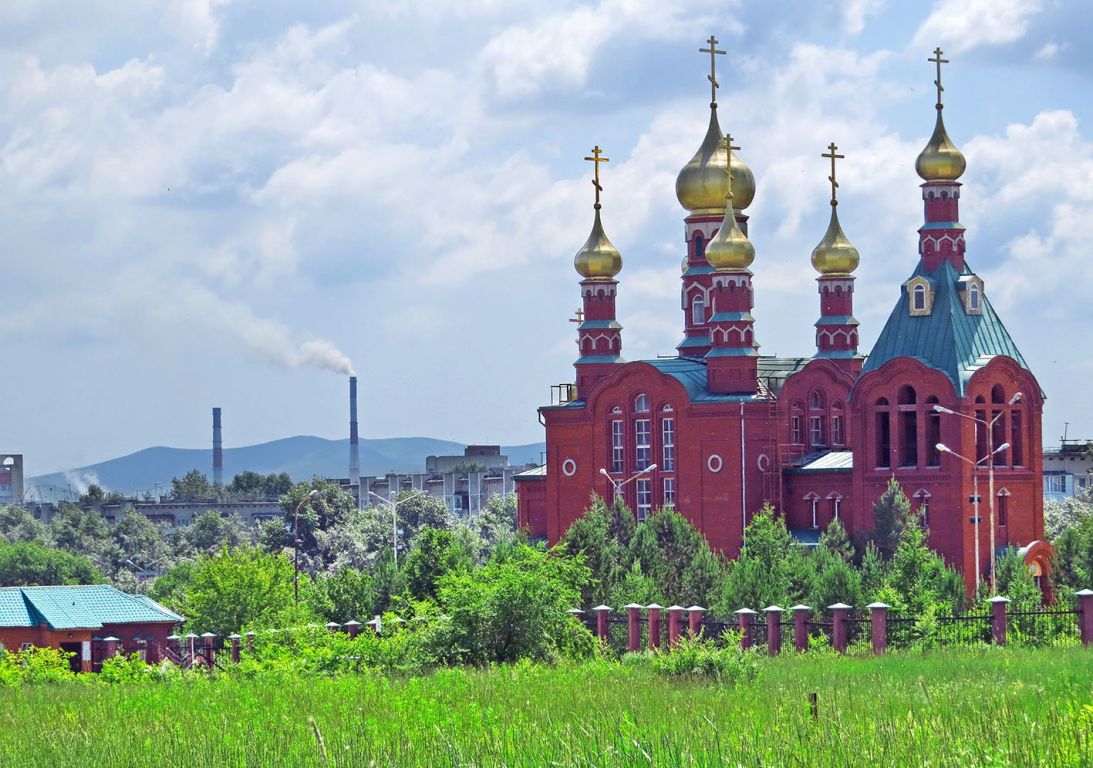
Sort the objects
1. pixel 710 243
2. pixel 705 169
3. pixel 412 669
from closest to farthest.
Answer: pixel 412 669 → pixel 710 243 → pixel 705 169

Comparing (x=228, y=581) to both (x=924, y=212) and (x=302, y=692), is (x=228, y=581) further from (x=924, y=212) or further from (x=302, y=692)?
(x=302, y=692)

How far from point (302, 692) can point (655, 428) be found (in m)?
33.1

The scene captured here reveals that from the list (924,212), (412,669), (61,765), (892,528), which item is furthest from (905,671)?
(924,212)

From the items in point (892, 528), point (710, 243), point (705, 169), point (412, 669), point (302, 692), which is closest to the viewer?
point (302, 692)

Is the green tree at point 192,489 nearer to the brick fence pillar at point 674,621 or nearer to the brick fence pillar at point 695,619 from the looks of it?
the brick fence pillar at point 674,621

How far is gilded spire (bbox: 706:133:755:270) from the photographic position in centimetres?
5572

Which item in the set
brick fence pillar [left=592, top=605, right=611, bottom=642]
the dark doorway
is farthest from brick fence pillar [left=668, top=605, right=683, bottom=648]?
the dark doorway

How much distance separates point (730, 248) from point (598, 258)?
596 cm

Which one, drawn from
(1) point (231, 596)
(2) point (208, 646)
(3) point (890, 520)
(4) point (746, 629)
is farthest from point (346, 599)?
(3) point (890, 520)

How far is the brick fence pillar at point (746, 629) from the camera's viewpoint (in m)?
33.7

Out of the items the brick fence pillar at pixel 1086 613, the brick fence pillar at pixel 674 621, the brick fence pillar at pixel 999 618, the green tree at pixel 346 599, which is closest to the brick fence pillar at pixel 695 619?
the brick fence pillar at pixel 674 621

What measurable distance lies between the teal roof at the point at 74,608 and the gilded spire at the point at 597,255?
16.8 meters

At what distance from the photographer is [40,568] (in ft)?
285

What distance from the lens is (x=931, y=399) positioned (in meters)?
52.0
